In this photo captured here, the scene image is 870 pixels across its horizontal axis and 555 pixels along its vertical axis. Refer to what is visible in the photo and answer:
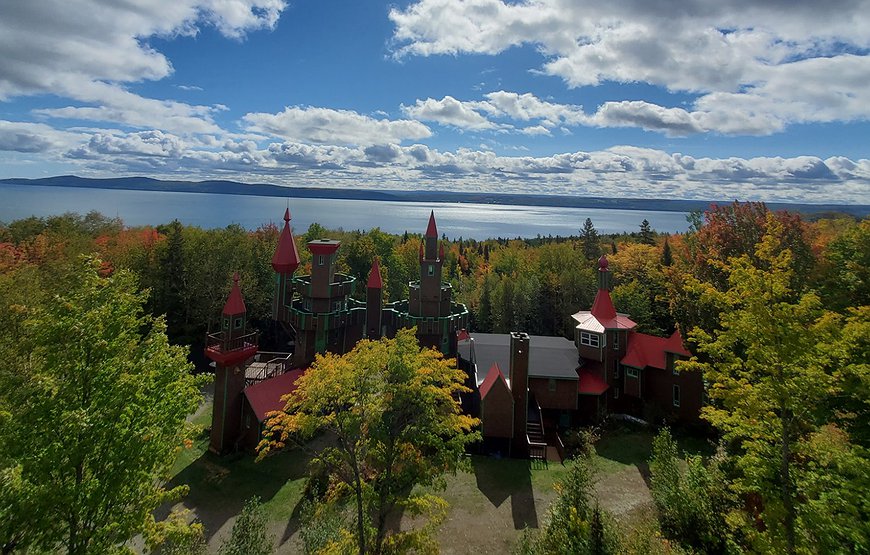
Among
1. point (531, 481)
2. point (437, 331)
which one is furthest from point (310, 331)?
point (531, 481)

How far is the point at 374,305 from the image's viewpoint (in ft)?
92.4

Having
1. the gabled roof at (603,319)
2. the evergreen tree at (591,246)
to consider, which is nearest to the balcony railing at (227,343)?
the gabled roof at (603,319)

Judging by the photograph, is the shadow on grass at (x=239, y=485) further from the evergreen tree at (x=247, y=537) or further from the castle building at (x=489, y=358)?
the evergreen tree at (x=247, y=537)

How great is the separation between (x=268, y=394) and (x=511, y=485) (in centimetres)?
1349

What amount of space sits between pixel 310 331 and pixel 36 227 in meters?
42.2

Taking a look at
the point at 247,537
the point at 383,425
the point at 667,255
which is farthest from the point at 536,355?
the point at 667,255

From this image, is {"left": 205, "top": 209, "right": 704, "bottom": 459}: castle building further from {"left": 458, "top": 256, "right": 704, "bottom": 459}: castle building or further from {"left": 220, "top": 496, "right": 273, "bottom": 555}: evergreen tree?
{"left": 220, "top": 496, "right": 273, "bottom": 555}: evergreen tree

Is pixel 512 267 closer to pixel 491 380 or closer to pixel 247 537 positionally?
pixel 491 380

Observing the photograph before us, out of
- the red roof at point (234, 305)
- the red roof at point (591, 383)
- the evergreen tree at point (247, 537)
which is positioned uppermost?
the red roof at point (234, 305)

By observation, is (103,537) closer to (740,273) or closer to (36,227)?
(740,273)

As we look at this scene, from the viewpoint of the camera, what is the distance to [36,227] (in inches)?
1794

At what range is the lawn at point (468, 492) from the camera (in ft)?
54.0

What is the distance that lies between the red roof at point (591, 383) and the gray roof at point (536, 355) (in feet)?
3.00

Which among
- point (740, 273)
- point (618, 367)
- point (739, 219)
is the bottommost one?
point (618, 367)
